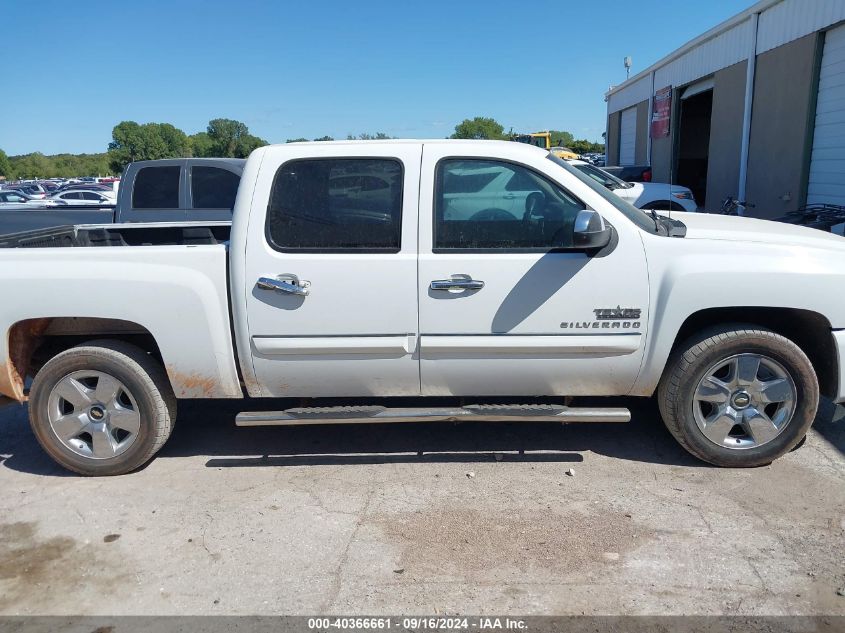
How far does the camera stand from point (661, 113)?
71.2 ft

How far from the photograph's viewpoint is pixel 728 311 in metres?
3.90

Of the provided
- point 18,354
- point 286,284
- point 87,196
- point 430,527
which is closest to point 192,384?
point 286,284

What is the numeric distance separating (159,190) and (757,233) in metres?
7.30

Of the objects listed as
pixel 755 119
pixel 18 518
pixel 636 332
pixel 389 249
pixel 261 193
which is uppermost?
pixel 755 119

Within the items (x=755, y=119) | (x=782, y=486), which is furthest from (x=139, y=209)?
(x=755, y=119)

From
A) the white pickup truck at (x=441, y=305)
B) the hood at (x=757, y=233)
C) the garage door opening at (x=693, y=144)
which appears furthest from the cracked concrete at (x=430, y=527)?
the garage door opening at (x=693, y=144)

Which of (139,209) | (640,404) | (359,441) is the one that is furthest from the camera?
(139,209)

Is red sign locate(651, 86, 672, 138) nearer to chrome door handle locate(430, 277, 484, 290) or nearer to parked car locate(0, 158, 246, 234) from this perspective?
parked car locate(0, 158, 246, 234)

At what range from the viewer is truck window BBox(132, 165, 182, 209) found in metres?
8.70

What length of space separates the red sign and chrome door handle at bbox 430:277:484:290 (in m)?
19.5

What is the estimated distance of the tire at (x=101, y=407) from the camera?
398 cm

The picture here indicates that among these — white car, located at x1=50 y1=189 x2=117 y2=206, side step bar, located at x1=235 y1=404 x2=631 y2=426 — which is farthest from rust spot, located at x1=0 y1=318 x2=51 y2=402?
white car, located at x1=50 y1=189 x2=117 y2=206

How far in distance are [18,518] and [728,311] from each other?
4.19 m

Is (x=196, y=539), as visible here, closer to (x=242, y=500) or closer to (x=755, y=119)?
(x=242, y=500)
